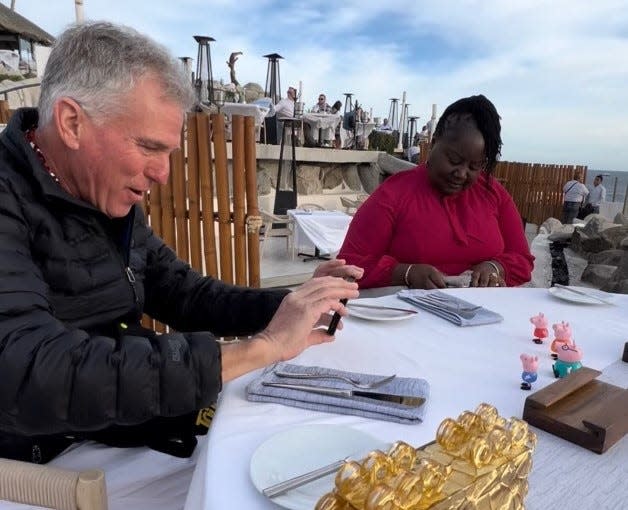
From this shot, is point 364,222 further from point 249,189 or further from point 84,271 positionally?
point 84,271

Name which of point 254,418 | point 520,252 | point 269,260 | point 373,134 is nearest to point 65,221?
point 254,418

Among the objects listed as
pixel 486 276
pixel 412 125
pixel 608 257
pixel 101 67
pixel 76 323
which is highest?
pixel 412 125

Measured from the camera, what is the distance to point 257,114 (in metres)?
11.1

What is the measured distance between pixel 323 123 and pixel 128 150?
1365cm

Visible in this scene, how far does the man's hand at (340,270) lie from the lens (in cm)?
152

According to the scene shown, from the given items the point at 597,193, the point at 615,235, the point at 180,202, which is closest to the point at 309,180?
the point at 615,235

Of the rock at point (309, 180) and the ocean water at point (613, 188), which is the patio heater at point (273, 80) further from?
the ocean water at point (613, 188)

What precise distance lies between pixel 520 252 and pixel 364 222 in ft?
3.05

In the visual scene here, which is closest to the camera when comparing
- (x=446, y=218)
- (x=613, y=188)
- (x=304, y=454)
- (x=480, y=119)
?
(x=304, y=454)

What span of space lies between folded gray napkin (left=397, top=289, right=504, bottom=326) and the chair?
3.85 feet

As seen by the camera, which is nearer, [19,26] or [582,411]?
[582,411]

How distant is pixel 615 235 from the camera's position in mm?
6988

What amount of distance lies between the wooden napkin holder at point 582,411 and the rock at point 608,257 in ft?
19.9

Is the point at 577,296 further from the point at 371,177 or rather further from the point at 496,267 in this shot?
the point at 371,177
